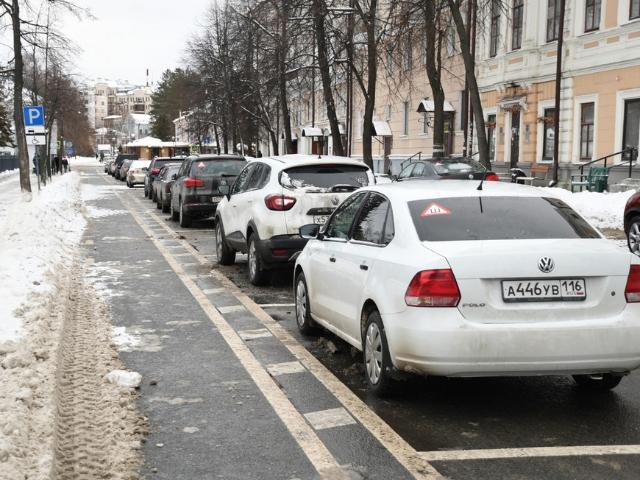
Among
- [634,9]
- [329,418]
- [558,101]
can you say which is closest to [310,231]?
[329,418]

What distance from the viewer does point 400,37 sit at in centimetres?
2542

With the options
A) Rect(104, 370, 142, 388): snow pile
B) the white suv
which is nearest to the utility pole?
the white suv

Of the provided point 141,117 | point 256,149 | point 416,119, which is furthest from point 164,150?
point 141,117

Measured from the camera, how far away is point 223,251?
41.7ft

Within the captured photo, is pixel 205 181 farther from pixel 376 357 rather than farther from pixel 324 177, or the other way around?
pixel 376 357

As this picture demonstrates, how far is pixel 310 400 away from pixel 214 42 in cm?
5376

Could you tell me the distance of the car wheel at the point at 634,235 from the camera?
13.0 m

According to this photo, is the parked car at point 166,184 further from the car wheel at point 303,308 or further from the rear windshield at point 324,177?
the car wheel at point 303,308

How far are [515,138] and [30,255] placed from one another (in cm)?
A: 2487

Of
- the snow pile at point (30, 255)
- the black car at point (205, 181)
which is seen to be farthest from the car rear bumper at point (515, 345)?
the black car at point (205, 181)

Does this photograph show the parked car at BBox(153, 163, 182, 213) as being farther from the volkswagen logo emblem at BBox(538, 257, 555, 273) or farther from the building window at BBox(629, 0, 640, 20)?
the volkswagen logo emblem at BBox(538, 257, 555, 273)

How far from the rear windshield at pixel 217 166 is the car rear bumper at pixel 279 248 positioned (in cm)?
872

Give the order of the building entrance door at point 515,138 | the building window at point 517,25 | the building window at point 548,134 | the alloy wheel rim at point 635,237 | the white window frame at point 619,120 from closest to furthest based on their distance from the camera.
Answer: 1. the alloy wheel rim at point 635,237
2. the white window frame at point 619,120
3. the building window at point 548,134
4. the building window at point 517,25
5. the building entrance door at point 515,138

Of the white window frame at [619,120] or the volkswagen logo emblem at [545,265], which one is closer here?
the volkswagen logo emblem at [545,265]
